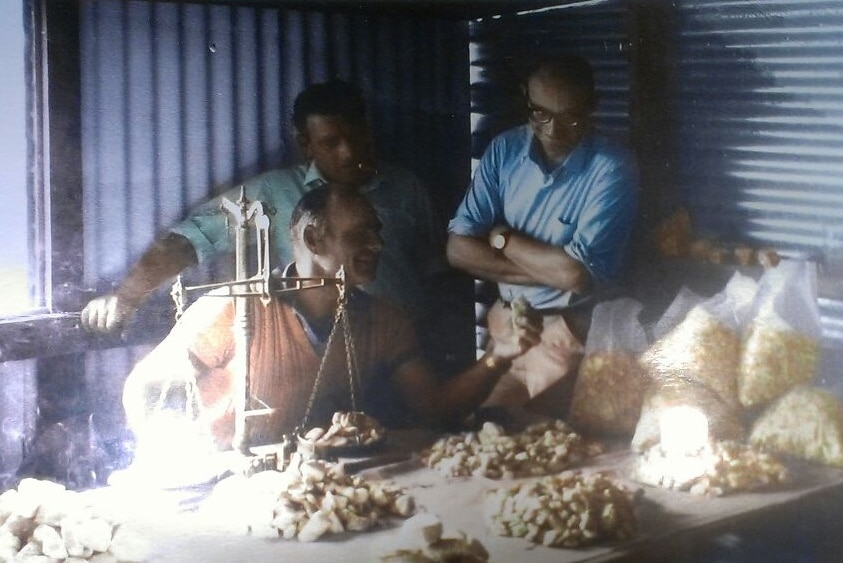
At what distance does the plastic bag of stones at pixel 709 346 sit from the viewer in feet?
8.09

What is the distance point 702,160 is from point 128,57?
1.26 meters

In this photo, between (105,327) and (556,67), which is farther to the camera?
(556,67)

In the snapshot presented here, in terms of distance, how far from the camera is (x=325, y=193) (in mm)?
2480

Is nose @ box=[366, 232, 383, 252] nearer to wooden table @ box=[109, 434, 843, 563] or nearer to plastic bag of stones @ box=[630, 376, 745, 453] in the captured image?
wooden table @ box=[109, 434, 843, 563]

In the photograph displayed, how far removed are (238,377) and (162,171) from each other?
48 centimetres

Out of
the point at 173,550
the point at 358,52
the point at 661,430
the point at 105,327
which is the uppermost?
the point at 358,52

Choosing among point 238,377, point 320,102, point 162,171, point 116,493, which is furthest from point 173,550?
point 320,102

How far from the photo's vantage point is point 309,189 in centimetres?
246

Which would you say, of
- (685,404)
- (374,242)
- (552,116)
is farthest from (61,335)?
(685,404)

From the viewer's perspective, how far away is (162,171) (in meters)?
2.32

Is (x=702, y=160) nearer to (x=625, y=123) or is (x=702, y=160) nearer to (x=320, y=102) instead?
(x=625, y=123)

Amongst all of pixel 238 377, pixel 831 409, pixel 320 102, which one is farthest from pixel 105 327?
pixel 831 409

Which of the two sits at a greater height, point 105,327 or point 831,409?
point 105,327

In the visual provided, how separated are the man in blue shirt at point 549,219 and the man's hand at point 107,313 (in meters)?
0.73
